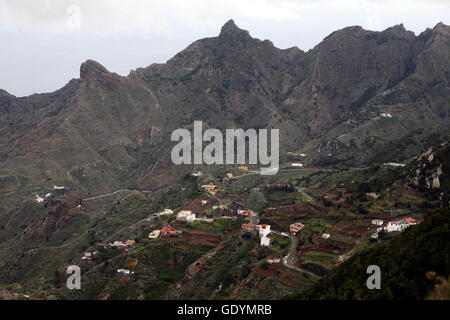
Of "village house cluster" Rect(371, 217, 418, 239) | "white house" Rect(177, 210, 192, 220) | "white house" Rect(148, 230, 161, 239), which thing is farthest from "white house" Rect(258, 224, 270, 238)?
"white house" Rect(177, 210, 192, 220)

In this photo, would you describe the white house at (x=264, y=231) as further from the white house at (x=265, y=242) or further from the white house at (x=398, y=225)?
the white house at (x=398, y=225)

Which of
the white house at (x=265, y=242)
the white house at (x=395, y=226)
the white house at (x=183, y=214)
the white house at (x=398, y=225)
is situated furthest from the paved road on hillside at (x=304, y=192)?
the white house at (x=395, y=226)

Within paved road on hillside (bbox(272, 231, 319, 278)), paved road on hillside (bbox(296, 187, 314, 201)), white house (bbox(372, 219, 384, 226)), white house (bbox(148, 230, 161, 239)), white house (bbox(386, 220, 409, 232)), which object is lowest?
paved road on hillside (bbox(272, 231, 319, 278))

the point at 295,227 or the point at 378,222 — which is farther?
the point at 295,227

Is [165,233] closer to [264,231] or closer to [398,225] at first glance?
[264,231]

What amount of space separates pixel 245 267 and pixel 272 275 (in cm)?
777

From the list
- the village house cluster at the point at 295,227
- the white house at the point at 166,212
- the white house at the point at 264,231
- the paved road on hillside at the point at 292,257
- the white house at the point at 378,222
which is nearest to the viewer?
the paved road on hillside at the point at 292,257

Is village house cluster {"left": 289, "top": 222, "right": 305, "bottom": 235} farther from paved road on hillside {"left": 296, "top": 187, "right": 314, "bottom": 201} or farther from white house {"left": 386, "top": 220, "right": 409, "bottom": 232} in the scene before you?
paved road on hillside {"left": 296, "top": 187, "right": 314, "bottom": 201}

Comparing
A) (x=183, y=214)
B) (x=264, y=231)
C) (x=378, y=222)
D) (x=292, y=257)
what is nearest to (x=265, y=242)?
(x=264, y=231)

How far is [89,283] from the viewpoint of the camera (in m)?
99.6

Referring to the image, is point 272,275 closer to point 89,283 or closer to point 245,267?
point 245,267
